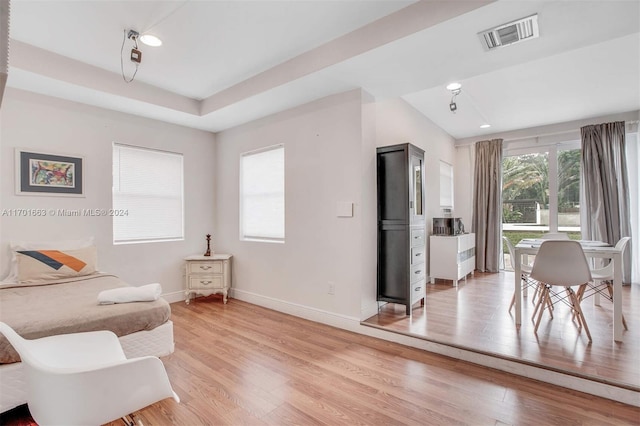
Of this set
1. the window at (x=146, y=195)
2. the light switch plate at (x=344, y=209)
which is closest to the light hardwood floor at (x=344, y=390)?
the light switch plate at (x=344, y=209)

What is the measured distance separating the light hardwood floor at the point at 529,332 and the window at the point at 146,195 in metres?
3.02

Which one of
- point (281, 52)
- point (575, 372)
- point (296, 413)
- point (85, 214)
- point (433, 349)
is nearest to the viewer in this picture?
point (296, 413)

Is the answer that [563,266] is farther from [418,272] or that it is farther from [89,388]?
[89,388]

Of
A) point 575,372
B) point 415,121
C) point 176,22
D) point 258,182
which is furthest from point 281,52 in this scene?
point 575,372

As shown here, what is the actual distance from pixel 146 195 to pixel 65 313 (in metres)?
2.38

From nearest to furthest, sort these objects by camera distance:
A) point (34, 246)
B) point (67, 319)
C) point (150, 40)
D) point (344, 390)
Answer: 1. point (67, 319)
2. point (344, 390)
3. point (150, 40)
4. point (34, 246)

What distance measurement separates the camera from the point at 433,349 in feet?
9.06

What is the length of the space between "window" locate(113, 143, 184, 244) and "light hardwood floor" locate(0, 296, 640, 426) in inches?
A: 69.4

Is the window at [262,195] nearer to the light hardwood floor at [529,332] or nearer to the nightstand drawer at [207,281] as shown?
the nightstand drawer at [207,281]

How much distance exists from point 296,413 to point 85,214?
330 centimetres

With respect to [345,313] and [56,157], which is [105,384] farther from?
[56,157]

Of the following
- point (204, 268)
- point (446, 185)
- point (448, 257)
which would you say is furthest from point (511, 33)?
point (204, 268)

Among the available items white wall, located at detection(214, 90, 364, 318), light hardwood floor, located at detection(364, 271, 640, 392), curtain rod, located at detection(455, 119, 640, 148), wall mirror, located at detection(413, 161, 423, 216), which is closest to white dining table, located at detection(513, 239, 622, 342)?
light hardwood floor, located at detection(364, 271, 640, 392)

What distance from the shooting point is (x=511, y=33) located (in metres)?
2.27
